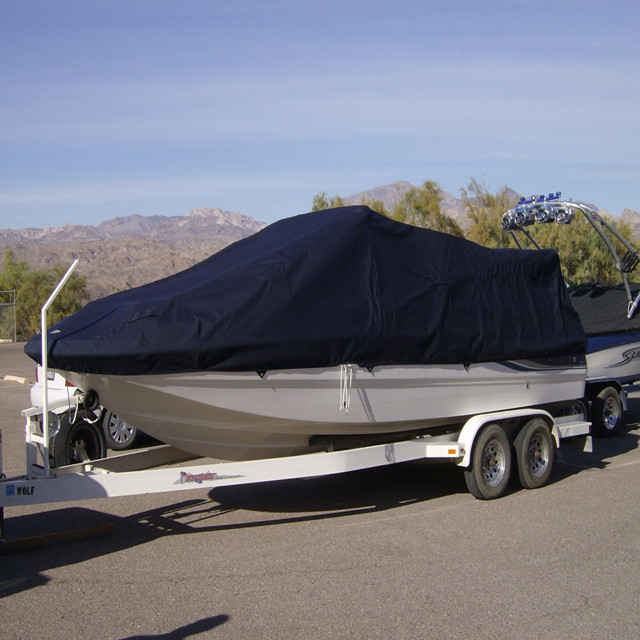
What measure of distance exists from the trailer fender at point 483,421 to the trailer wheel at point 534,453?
0.32ft

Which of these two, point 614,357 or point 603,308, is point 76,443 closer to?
point 614,357

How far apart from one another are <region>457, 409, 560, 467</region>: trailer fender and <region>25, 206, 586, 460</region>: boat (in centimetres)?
17

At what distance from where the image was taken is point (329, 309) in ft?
25.6

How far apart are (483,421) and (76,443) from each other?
4086 millimetres

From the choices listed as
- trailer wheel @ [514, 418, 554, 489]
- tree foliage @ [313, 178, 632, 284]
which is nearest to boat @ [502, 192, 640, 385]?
trailer wheel @ [514, 418, 554, 489]

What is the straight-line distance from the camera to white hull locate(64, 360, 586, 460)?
7094 mm

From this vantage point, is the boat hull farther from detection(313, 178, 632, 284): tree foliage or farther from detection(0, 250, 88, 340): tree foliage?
detection(0, 250, 88, 340): tree foliage

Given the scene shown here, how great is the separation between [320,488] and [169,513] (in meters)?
1.92

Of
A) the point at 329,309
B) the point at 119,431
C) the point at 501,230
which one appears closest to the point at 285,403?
the point at 329,309

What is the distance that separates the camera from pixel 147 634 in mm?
5332

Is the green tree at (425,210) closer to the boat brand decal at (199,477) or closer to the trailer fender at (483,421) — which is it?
the trailer fender at (483,421)

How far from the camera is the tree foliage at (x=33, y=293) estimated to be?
44.6 meters

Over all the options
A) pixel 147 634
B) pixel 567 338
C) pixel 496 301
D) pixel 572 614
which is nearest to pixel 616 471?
pixel 567 338

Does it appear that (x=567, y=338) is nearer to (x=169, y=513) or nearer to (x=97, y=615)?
(x=169, y=513)
